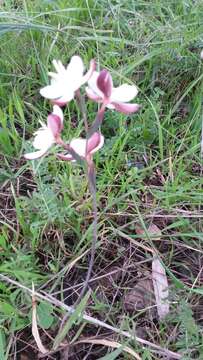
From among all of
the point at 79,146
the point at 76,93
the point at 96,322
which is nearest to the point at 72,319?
the point at 96,322

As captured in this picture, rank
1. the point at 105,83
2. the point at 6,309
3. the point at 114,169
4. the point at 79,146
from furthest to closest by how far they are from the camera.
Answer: the point at 114,169 < the point at 6,309 < the point at 79,146 < the point at 105,83

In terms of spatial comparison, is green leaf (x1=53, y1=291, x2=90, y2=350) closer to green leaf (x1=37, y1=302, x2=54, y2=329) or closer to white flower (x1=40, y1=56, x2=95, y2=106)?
green leaf (x1=37, y1=302, x2=54, y2=329)

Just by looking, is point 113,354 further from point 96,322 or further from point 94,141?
point 94,141

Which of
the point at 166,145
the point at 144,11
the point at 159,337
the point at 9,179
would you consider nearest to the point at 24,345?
the point at 159,337

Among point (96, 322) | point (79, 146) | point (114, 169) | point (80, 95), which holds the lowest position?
point (96, 322)

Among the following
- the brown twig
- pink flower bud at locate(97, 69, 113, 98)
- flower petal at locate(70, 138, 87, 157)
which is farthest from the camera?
the brown twig

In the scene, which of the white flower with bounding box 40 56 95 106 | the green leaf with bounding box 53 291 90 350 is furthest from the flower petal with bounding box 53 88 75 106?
the green leaf with bounding box 53 291 90 350
